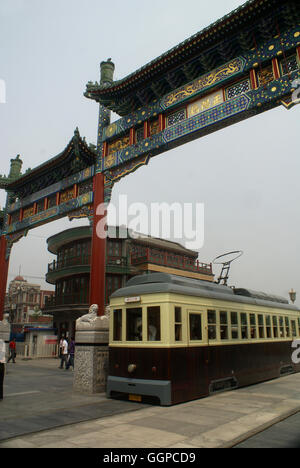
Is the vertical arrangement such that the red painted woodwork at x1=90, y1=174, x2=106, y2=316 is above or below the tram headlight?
above

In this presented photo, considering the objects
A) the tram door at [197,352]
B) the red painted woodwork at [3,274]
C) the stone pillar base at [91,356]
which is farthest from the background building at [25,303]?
the tram door at [197,352]

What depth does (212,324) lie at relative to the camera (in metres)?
8.84

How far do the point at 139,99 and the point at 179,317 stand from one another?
24.4 ft

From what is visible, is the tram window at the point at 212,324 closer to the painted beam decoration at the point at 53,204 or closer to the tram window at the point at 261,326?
the tram window at the point at 261,326

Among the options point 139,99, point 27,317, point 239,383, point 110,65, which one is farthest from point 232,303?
point 27,317

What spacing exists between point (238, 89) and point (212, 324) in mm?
6311

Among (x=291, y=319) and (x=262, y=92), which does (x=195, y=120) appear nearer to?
(x=262, y=92)

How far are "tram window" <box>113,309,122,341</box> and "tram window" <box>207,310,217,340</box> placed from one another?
7.25 feet

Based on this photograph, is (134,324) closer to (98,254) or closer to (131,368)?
(131,368)

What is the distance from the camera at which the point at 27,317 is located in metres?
58.5

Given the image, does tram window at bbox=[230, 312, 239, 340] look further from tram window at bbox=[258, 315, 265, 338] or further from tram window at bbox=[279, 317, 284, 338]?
tram window at bbox=[279, 317, 284, 338]

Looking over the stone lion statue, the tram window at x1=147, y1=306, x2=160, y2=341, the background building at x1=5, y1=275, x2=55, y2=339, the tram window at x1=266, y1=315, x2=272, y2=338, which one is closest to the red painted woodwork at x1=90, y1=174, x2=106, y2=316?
the stone lion statue

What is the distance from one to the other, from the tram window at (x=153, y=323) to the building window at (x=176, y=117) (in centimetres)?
588

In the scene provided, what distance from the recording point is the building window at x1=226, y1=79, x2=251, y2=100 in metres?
9.34
